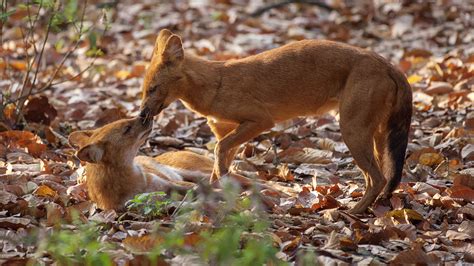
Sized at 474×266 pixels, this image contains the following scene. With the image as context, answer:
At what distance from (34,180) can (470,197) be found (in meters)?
3.06

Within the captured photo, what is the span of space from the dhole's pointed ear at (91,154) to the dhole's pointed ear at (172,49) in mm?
832

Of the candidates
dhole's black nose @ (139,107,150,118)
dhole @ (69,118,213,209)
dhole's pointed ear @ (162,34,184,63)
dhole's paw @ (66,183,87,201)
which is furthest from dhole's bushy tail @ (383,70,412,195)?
dhole's paw @ (66,183,87,201)

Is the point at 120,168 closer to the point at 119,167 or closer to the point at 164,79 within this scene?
the point at 119,167

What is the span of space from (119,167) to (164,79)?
72cm

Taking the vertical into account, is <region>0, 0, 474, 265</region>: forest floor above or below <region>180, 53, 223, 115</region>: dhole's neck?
below

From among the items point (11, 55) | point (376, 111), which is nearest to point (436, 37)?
point (11, 55)

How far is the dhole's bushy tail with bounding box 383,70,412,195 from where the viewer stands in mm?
6137

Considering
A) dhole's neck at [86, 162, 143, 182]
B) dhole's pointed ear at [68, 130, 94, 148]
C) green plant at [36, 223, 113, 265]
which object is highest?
green plant at [36, 223, 113, 265]

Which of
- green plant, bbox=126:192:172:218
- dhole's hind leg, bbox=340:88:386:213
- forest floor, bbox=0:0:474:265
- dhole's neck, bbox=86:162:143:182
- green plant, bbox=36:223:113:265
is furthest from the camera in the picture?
dhole's neck, bbox=86:162:143:182

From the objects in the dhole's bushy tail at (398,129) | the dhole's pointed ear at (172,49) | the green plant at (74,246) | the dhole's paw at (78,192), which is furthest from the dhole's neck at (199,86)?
the green plant at (74,246)

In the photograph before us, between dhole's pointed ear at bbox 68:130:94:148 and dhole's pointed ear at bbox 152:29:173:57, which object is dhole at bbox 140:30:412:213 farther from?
dhole's pointed ear at bbox 68:130:94:148

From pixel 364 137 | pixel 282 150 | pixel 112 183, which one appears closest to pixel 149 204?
pixel 112 183

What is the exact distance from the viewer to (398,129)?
20.4 ft

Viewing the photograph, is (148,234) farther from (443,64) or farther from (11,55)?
(11,55)
